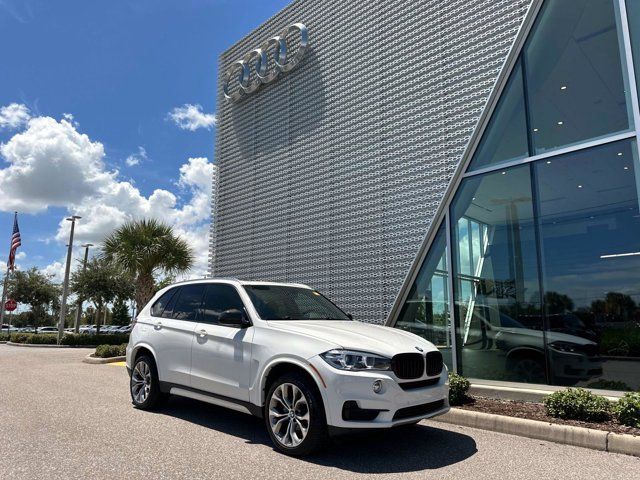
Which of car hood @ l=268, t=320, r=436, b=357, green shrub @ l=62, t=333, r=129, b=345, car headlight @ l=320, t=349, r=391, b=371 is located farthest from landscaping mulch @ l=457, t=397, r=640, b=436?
green shrub @ l=62, t=333, r=129, b=345

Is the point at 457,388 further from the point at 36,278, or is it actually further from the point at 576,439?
the point at 36,278

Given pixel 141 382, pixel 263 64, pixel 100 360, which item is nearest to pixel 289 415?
pixel 141 382

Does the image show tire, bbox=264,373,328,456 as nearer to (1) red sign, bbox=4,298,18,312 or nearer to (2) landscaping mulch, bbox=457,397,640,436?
(2) landscaping mulch, bbox=457,397,640,436

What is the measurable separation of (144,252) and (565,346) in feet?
47.6

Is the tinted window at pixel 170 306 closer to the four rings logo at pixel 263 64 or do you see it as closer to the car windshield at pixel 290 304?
the car windshield at pixel 290 304

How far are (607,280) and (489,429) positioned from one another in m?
3.18

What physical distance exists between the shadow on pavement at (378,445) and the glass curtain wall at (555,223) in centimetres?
304

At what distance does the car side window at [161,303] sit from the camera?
666 cm

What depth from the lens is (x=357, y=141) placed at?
38.6 feet

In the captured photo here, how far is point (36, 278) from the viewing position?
38562 millimetres

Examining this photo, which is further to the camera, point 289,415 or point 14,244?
point 14,244

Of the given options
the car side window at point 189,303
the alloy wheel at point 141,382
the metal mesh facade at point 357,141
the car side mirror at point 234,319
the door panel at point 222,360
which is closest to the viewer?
the door panel at point 222,360

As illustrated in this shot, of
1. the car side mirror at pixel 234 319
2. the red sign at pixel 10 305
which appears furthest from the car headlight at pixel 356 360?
the red sign at pixel 10 305

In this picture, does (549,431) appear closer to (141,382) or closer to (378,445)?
(378,445)
